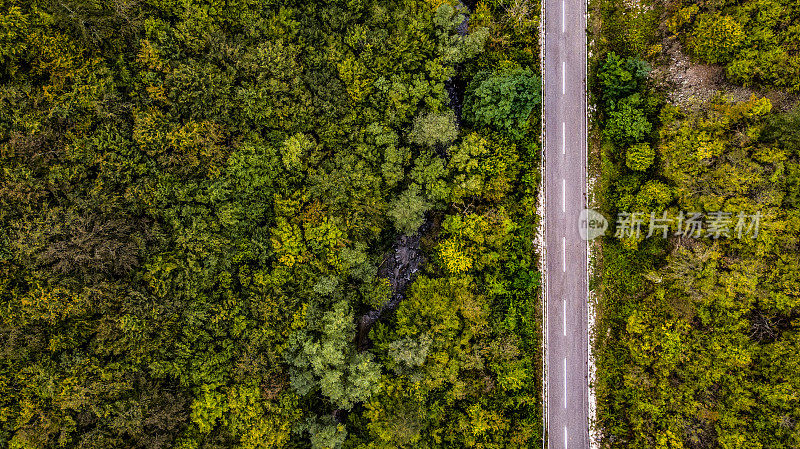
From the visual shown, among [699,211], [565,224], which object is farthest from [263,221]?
[699,211]

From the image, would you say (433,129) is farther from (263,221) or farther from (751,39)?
(751,39)

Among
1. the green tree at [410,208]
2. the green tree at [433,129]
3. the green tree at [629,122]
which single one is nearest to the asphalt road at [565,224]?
the green tree at [629,122]

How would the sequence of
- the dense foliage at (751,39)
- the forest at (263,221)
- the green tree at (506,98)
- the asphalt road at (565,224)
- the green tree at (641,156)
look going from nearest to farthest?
1. the forest at (263,221)
2. the dense foliage at (751,39)
3. the green tree at (641,156)
4. the green tree at (506,98)
5. the asphalt road at (565,224)

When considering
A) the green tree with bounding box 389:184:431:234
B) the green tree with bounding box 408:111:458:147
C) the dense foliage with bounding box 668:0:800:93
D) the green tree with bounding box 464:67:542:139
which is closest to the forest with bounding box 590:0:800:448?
the dense foliage with bounding box 668:0:800:93

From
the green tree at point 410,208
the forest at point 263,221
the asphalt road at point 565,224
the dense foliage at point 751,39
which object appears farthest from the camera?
the asphalt road at point 565,224

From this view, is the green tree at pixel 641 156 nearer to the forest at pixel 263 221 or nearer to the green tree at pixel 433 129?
the forest at pixel 263 221

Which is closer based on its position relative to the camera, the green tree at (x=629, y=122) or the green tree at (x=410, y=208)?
the green tree at (x=629, y=122)
